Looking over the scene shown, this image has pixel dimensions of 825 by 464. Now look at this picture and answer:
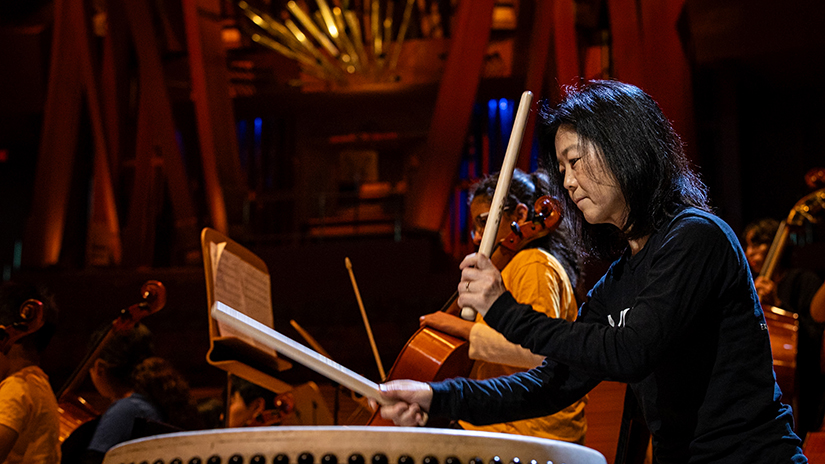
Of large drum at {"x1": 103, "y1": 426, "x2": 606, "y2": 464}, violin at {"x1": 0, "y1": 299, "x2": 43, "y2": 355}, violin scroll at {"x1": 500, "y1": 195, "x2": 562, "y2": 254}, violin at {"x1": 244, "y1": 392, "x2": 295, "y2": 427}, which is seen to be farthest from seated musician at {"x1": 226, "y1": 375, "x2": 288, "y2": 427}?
large drum at {"x1": 103, "y1": 426, "x2": 606, "y2": 464}

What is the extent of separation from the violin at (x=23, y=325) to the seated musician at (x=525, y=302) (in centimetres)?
127

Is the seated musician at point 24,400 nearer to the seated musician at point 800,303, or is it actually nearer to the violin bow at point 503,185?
the violin bow at point 503,185

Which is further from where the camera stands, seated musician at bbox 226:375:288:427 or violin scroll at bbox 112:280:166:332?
seated musician at bbox 226:375:288:427

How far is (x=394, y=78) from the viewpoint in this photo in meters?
11.7

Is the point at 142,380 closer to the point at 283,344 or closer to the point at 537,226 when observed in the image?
the point at 537,226

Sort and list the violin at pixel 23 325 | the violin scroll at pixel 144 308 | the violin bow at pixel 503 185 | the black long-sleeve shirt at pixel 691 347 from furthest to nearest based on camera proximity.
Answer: the violin scroll at pixel 144 308, the violin at pixel 23 325, the violin bow at pixel 503 185, the black long-sleeve shirt at pixel 691 347

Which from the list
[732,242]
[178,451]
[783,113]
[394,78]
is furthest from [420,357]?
[394,78]

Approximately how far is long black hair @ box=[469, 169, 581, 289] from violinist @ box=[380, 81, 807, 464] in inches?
37.4

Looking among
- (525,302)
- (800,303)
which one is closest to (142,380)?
(525,302)

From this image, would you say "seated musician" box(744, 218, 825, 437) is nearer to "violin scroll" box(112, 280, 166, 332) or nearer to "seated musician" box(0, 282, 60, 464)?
"violin scroll" box(112, 280, 166, 332)

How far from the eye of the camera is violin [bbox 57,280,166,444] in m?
2.77

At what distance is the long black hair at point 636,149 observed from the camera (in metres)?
1.40

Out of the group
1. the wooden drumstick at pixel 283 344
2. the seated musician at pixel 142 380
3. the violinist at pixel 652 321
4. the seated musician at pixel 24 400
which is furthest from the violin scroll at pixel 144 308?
the wooden drumstick at pixel 283 344

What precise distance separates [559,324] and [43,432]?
6.17 ft
